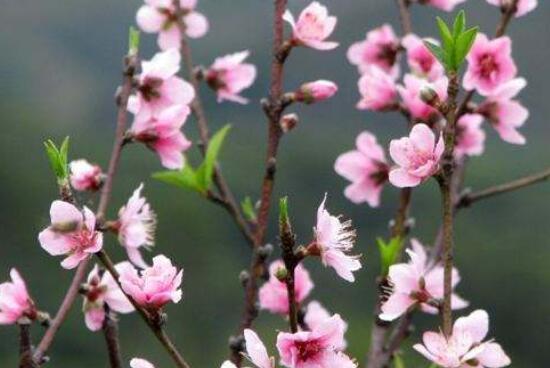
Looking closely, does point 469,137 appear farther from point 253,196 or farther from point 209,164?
point 253,196

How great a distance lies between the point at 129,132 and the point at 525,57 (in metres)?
24.8

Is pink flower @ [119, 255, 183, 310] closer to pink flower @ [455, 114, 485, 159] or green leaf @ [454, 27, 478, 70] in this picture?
green leaf @ [454, 27, 478, 70]

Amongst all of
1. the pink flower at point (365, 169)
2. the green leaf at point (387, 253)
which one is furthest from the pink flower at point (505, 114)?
the green leaf at point (387, 253)

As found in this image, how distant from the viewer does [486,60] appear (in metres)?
1.77

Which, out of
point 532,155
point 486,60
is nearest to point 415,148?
point 486,60

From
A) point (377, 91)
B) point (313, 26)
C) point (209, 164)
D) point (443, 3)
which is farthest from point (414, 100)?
point (443, 3)

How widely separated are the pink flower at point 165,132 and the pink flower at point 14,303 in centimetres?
29

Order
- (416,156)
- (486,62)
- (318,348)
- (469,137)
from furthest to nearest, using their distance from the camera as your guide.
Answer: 1. (469,137)
2. (486,62)
3. (416,156)
4. (318,348)

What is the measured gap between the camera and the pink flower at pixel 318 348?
1199 millimetres

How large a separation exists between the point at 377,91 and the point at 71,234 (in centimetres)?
78

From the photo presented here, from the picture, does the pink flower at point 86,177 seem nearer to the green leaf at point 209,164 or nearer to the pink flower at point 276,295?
the green leaf at point 209,164

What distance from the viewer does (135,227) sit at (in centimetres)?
156

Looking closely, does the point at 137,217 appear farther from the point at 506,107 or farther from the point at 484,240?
the point at 484,240

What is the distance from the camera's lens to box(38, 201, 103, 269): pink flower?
124 cm
